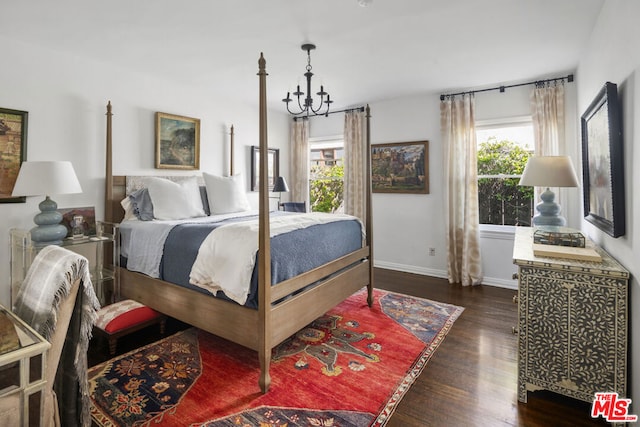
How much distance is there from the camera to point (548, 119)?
3.77 m

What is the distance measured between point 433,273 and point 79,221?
4.30 m

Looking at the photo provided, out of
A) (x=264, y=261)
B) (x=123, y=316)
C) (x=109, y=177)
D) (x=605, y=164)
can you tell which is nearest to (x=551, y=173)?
(x=605, y=164)

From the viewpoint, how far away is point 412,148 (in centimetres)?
478

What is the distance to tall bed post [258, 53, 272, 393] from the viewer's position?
2.02 m

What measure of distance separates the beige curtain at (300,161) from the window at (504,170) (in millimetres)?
2714

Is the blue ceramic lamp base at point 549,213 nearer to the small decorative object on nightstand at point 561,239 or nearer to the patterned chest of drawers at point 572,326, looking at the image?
the small decorative object on nightstand at point 561,239

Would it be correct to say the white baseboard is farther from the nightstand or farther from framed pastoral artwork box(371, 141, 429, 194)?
the nightstand

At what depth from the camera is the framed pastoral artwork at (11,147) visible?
276 centimetres

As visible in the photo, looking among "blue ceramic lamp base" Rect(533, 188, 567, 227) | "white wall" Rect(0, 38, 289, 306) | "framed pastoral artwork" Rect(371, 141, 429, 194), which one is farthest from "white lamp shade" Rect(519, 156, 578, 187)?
"white wall" Rect(0, 38, 289, 306)

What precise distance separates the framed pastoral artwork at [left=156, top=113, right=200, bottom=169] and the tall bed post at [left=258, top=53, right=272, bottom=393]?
235 cm

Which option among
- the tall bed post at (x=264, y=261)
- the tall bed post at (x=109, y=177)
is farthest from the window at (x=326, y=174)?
the tall bed post at (x=264, y=261)

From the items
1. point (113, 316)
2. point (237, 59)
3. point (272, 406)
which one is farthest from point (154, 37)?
Answer: point (272, 406)

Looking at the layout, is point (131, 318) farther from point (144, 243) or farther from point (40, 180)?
point (40, 180)

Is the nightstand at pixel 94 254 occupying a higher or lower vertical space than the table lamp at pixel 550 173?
lower
